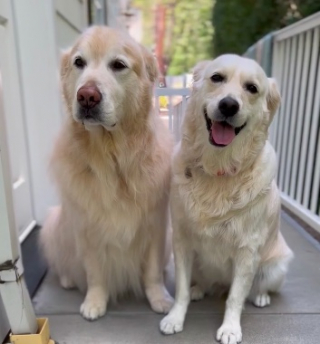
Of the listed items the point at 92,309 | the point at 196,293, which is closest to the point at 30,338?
the point at 92,309

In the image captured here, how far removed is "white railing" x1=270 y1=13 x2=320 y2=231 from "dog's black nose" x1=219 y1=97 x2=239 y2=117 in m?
1.50

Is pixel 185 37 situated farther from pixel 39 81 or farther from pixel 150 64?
pixel 150 64

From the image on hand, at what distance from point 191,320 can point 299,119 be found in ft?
6.40

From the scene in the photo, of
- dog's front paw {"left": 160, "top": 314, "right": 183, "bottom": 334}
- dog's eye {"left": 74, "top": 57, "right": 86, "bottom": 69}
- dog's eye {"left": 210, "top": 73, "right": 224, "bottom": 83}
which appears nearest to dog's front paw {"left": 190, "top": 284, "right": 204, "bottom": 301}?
dog's front paw {"left": 160, "top": 314, "right": 183, "bottom": 334}

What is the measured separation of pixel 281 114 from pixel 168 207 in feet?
6.74

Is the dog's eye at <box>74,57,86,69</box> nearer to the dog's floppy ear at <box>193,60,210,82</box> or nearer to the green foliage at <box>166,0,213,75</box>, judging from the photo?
the dog's floppy ear at <box>193,60,210,82</box>

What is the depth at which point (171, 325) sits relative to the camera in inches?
56.8

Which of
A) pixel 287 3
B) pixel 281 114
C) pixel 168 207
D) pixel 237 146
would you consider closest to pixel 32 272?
pixel 168 207

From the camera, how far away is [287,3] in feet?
13.0

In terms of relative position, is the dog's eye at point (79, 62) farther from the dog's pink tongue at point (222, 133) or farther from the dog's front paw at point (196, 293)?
the dog's front paw at point (196, 293)

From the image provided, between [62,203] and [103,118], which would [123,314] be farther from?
[103,118]

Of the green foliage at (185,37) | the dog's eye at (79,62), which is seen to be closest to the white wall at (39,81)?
the dog's eye at (79,62)

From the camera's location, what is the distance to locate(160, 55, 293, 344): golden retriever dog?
127 cm

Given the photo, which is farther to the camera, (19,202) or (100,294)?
(19,202)
